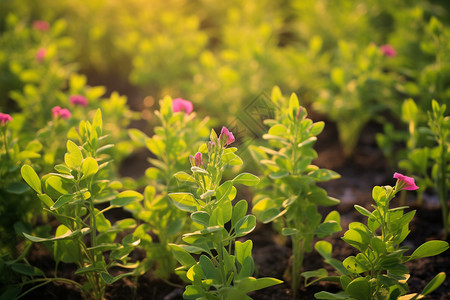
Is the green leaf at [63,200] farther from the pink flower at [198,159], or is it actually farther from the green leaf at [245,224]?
the green leaf at [245,224]

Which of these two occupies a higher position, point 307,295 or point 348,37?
point 348,37

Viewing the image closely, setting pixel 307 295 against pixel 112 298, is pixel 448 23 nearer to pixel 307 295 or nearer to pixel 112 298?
pixel 307 295

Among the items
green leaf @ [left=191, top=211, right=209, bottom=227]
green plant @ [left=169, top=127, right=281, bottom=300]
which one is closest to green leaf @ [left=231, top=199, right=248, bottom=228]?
green plant @ [left=169, top=127, right=281, bottom=300]

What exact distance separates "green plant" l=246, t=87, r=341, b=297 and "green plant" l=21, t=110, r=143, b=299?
0.54m

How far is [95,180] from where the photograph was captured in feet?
5.49

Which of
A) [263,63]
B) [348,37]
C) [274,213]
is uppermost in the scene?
[348,37]

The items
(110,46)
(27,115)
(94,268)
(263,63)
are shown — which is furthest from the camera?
(110,46)

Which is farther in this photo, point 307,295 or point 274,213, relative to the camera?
point 307,295

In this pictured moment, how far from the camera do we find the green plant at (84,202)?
58.0 inches

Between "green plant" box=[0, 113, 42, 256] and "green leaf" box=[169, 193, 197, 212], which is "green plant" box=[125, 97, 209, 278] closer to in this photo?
"green leaf" box=[169, 193, 197, 212]

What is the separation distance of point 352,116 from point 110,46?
2.59 metres

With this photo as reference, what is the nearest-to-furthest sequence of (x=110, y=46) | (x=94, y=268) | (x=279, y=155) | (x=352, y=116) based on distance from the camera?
1. (x=94, y=268)
2. (x=279, y=155)
3. (x=352, y=116)
4. (x=110, y=46)

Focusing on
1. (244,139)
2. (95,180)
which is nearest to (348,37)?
(244,139)

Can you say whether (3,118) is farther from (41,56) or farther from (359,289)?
(359,289)
